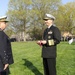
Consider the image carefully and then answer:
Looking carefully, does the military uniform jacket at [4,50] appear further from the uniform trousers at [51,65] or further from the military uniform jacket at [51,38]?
the uniform trousers at [51,65]

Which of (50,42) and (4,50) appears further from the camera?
(50,42)

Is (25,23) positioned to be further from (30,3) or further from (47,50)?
(47,50)

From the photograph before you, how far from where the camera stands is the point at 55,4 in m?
74.8

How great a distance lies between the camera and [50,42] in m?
7.24

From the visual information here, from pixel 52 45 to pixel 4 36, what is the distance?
6.07ft

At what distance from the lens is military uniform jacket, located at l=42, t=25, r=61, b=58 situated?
7187 mm

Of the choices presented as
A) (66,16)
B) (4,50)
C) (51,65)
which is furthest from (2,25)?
(66,16)

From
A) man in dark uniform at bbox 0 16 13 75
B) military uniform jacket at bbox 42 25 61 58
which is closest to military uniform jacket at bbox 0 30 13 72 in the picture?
man in dark uniform at bbox 0 16 13 75

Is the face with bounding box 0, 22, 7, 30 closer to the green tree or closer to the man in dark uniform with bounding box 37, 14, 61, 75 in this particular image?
the man in dark uniform with bounding box 37, 14, 61, 75

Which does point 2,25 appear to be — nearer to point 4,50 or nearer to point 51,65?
point 4,50

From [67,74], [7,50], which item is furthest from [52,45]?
[67,74]

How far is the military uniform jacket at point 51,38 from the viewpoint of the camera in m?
A: 7.19

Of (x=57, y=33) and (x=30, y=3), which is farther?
(x=30, y=3)

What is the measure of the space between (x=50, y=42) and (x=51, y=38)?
0.12 m
